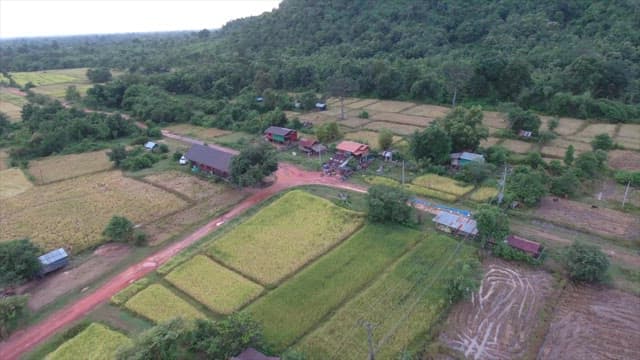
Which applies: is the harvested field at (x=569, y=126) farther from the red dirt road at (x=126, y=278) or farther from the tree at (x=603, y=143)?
the red dirt road at (x=126, y=278)

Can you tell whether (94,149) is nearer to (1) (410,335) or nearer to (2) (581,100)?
(1) (410,335)

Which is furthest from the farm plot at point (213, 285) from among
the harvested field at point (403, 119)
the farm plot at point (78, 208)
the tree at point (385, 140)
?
the harvested field at point (403, 119)

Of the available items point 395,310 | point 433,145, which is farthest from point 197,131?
point 395,310

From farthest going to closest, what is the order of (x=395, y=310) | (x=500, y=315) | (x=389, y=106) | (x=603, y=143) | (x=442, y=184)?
1. (x=389, y=106)
2. (x=603, y=143)
3. (x=442, y=184)
4. (x=395, y=310)
5. (x=500, y=315)

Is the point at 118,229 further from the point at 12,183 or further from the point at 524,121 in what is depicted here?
the point at 524,121

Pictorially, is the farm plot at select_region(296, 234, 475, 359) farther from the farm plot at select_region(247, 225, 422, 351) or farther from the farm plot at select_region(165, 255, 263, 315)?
the farm plot at select_region(165, 255, 263, 315)

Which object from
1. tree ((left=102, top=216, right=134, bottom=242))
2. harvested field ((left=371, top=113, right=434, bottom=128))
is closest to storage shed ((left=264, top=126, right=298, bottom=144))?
harvested field ((left=371, top=113, right=434, bottom=128))
